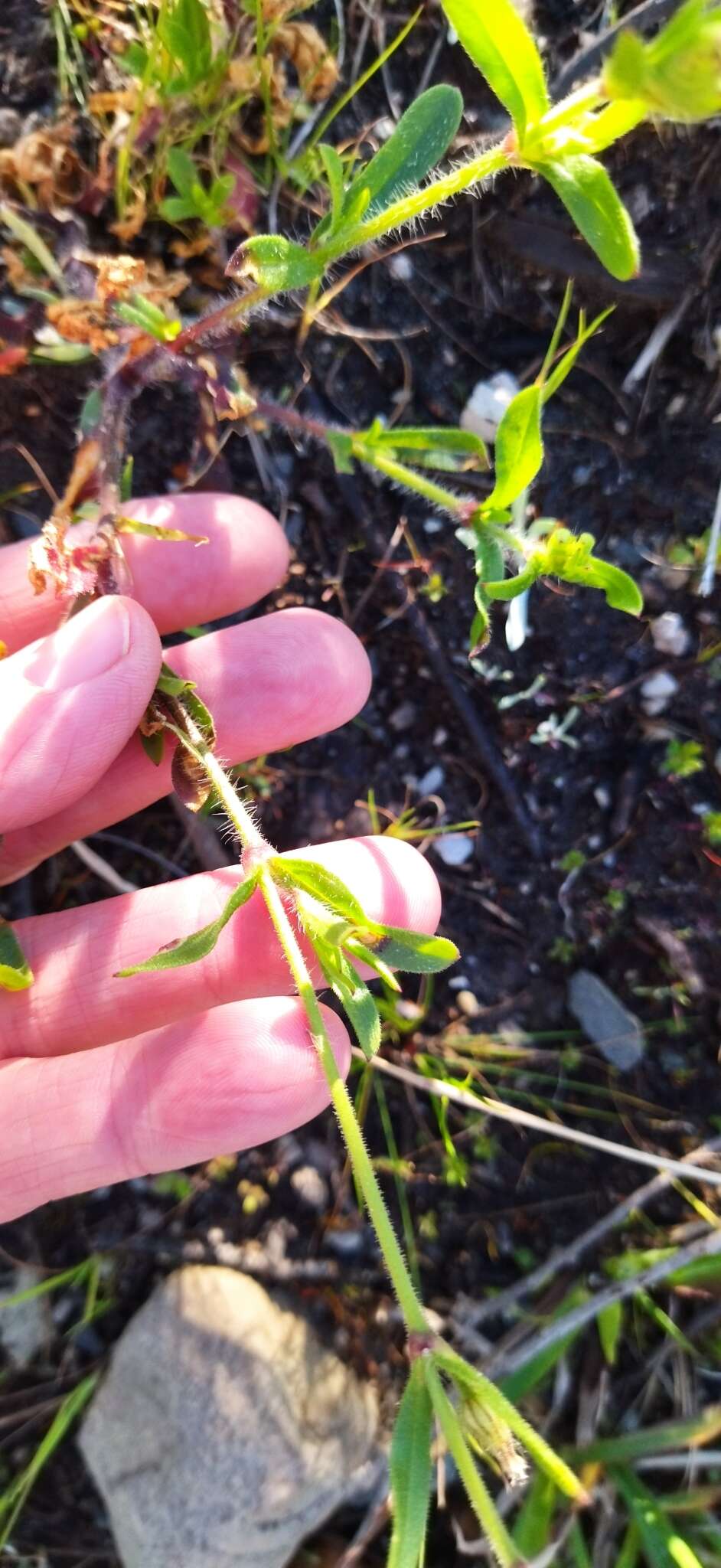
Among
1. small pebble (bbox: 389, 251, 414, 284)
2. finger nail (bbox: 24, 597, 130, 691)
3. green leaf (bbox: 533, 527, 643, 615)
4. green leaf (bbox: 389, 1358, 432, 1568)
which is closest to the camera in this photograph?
green leaf (bbox: 389, 1358, 432, 1568)

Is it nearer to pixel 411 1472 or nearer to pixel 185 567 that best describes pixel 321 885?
pixel 411 1472

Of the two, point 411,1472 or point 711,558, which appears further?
point 711,558

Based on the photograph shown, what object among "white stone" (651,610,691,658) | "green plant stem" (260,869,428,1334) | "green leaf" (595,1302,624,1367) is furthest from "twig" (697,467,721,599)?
"green leaf" (595,1302,624,1367)

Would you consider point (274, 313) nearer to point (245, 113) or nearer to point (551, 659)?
point (245, 113)

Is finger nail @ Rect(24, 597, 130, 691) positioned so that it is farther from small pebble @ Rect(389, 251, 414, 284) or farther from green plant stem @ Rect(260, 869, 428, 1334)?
small pebble @ Rect(389, 251, 414, 284)

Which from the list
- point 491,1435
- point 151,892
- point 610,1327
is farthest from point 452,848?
point 491,1435

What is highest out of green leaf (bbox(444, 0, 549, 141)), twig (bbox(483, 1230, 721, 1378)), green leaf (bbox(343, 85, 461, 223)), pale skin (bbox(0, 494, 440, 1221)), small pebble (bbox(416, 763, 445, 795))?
green leaf (bbox(444, 0, 549, 141))
